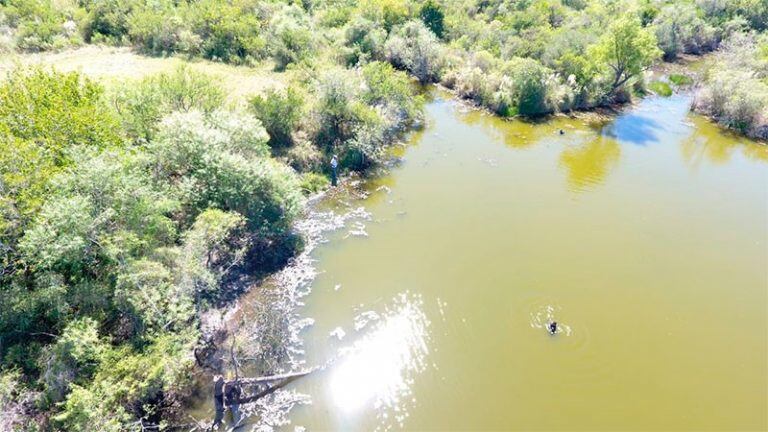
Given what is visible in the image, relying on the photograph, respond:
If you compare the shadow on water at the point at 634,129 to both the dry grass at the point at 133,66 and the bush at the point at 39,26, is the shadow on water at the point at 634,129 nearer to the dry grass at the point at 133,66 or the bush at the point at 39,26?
the dry grass at the point at 133,66

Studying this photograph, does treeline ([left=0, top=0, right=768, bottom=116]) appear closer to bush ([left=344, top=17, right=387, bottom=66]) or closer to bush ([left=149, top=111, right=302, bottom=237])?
bush ([left=344, top=17, right=387, bottom=66])

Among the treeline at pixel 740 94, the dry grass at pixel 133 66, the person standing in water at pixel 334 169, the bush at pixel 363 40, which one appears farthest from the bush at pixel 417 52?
the treeline at pixel 740 94

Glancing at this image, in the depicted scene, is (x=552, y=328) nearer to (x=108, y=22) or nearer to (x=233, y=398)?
(x=233, y=398)

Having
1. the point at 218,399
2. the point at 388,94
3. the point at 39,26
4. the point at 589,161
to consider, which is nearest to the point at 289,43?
the point at 388,94

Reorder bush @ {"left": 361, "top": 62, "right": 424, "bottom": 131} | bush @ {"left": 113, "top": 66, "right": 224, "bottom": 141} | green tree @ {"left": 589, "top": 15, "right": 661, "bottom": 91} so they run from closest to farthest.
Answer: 1. bush @ {"left": 113, "top": 66, "right": 224, "bottom": 141}
2. bush @ {"left": 361, "top": 62, "right": 424, "bottom": 131}
3. green tree @ {"left": 589, "top": 15, "right": 661, "bottom": 91}

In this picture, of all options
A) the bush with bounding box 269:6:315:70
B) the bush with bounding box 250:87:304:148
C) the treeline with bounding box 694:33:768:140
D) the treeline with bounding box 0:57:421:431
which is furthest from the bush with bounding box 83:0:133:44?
the treeline with bounding box 694:33:768:140
